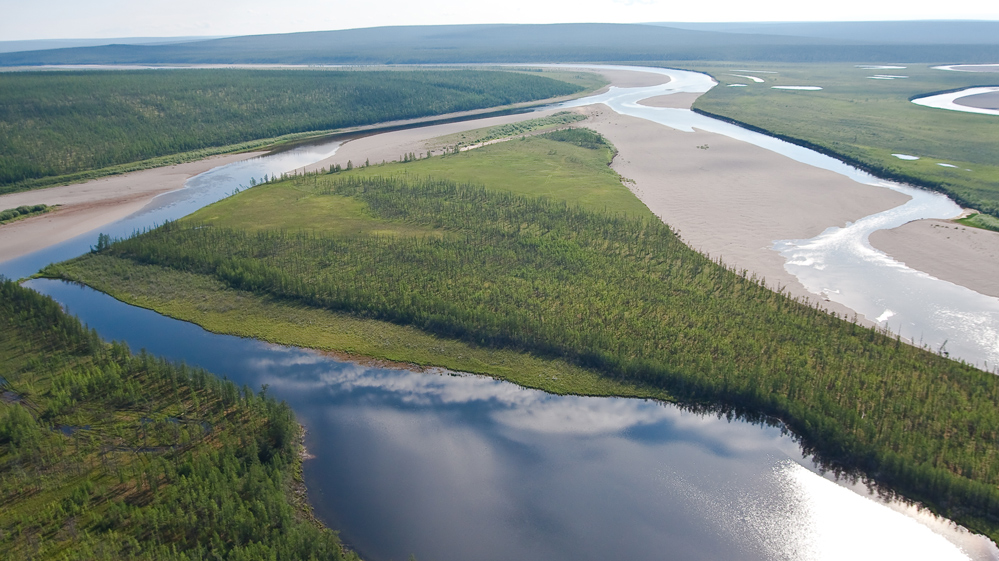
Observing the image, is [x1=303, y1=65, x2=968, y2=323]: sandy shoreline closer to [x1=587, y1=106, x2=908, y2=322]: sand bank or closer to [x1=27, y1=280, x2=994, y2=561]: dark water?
[x1=587, y1=106, x2=908, y2=322]: sand bank

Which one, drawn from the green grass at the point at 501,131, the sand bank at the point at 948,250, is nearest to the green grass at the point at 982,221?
the sand bank at the point at 948,250

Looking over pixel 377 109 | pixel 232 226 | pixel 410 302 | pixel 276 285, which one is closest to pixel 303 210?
pixel 232 226

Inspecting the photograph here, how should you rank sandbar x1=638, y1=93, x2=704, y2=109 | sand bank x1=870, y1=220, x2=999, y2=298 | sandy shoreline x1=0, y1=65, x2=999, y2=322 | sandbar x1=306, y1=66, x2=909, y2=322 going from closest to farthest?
sand bank x1=870, y1=220, x2=999, y2=298 < sandy shoreline x1=0, y1=65, x2=999, y2=322 < sandbar x1=306, y1=66, x2=909, y2=322 < sandbar x1=638, y1=93, x2=704, y2=109

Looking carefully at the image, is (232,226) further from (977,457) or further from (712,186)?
(977,457)

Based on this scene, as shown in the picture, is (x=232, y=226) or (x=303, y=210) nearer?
(x=232, y=226)

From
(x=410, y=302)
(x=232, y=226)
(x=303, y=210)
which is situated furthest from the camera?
(x=303, y=210)

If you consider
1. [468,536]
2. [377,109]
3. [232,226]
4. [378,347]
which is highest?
[377,109]

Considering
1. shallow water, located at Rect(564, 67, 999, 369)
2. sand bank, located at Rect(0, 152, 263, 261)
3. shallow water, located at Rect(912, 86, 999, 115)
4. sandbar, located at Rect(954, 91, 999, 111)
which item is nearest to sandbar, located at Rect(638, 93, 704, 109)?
shallow water, located at Rect(912, 86, 999, 115)

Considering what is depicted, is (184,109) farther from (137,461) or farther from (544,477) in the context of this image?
(544,477)
